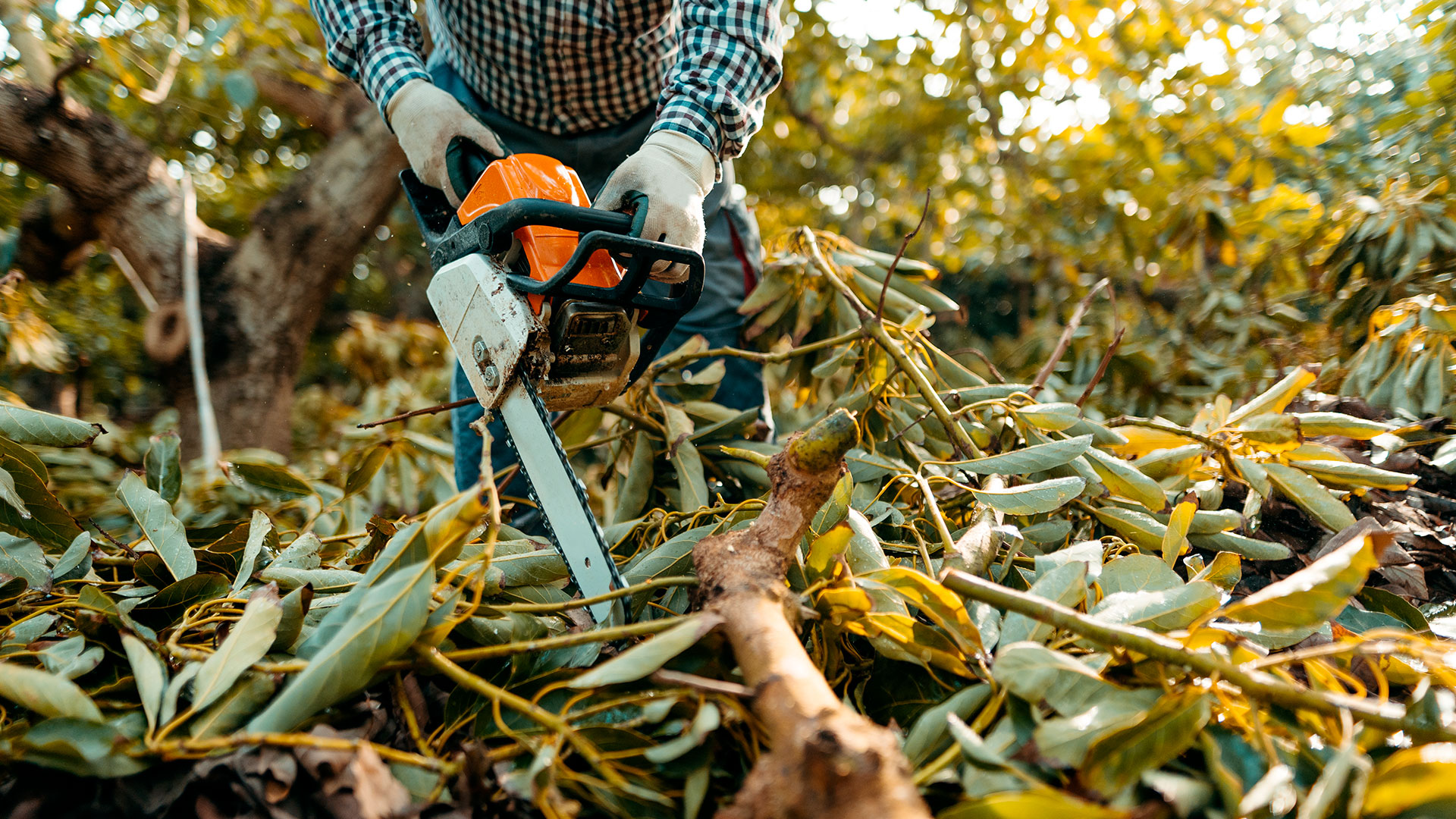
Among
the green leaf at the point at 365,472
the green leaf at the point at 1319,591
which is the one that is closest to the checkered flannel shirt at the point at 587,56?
the green leaf at the point at 365,472

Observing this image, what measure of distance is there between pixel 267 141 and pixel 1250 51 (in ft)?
23.6

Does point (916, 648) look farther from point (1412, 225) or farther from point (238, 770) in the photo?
point (1412, 225)

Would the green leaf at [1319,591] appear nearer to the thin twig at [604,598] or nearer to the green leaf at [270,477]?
the thin twig at [604,598]

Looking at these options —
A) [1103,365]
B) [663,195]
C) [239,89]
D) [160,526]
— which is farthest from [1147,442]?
[239,89]

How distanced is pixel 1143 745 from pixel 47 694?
78 centimetres

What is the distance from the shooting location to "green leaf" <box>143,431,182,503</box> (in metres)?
1.10

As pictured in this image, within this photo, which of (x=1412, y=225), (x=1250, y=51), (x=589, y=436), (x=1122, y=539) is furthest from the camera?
(x=1250, y=51)

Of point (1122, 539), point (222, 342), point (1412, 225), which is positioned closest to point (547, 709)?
point (1122, 539)

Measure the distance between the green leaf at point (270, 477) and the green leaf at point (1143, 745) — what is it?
1.14 meters

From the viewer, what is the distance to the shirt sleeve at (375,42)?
4.43 feet

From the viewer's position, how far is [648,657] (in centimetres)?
55

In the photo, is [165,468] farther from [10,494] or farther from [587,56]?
[587,56]

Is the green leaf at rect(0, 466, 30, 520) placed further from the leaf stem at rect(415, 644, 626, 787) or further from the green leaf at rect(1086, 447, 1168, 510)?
the green leaf at rect(1086, 447, 1168, 510)

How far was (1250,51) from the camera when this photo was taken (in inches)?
146
